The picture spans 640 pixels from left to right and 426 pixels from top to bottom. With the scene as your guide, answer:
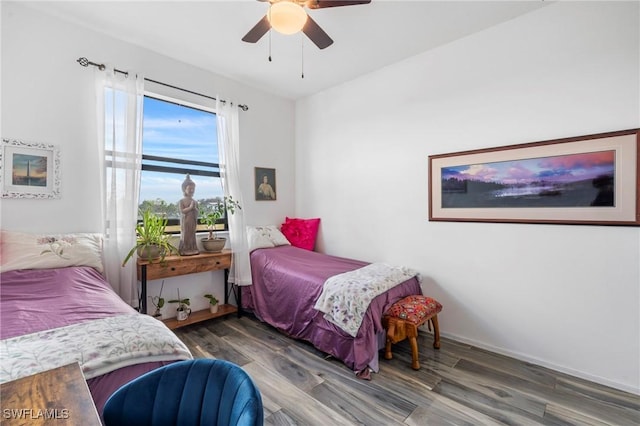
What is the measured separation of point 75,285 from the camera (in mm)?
1851

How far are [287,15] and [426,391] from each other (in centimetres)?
258

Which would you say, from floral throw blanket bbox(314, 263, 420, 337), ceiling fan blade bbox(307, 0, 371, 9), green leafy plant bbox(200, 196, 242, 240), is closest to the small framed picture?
green leafy plant bbox(200, 196, 242, 240)

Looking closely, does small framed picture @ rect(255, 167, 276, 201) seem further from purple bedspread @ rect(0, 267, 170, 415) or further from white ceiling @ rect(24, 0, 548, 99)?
purple bedspread @ rect(0, 267, 170, 415)

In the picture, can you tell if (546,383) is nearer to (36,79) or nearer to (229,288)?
(229,288)

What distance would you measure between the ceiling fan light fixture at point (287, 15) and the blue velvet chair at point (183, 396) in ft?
6.04

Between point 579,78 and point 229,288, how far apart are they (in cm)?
384

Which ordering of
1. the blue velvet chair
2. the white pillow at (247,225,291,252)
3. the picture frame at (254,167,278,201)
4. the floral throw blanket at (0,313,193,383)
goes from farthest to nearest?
1. the picture frame at (254,167,278,201)
2. the white pillow at (247,225,291,252)
3. the floral throw blanket at (0,313,193,383)
4. the blue velvet chair

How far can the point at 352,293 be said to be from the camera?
228 cm

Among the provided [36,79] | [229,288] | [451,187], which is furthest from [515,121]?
[36,79]

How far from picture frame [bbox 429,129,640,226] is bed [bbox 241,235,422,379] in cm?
92

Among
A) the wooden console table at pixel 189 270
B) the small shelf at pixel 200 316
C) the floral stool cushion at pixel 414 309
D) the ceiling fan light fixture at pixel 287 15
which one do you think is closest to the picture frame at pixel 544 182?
the floral stool cushion at pixel 414 309

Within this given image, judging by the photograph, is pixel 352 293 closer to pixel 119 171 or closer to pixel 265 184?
pixel 265 184

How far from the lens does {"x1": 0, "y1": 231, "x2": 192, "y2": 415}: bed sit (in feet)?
3.41

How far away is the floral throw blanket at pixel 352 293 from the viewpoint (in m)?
2.21
